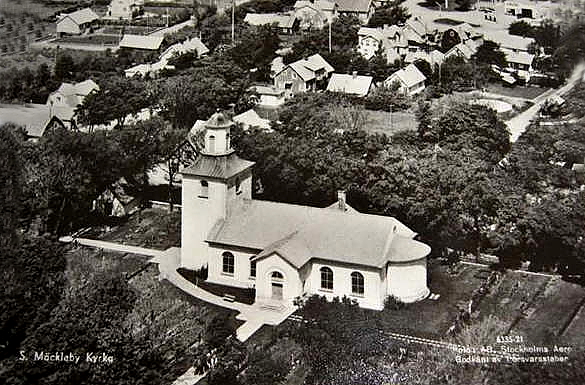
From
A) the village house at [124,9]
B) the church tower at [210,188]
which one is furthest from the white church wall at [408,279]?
the village house at [124,9]

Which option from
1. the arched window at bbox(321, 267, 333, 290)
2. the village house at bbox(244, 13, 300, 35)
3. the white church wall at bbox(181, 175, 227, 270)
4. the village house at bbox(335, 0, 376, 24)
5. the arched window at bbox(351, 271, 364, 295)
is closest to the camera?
the arched window at bbox(351, 271, 364, 295)

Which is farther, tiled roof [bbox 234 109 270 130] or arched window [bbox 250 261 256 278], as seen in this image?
tiled roof [bbox 234 109 270 130]

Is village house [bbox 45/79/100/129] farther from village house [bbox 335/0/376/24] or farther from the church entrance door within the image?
village house [bbox 335/0/376/24]

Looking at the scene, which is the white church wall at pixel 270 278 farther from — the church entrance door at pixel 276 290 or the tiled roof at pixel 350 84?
the tiled roof at pixel 350 84

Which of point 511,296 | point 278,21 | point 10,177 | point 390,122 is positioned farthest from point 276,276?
point 278,21

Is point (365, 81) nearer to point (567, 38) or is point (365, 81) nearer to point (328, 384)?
point (567, 38)

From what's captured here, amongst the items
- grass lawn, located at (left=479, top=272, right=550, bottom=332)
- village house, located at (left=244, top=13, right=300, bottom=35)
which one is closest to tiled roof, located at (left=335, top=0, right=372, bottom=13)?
village house, located at (left=244, top=13, right=300, bottom=35)

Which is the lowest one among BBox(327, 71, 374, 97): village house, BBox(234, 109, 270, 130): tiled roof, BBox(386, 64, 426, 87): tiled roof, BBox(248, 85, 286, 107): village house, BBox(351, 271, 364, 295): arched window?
BBox(351, 271, 364, 295): arched window

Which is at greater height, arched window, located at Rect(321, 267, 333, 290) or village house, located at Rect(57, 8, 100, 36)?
village house, located at Rect(57, 8, 100, 36)
